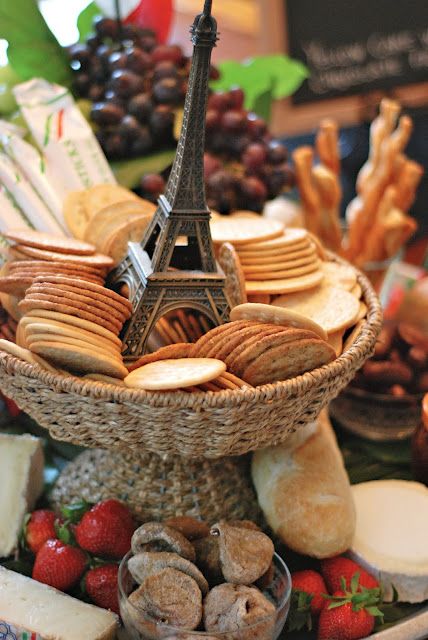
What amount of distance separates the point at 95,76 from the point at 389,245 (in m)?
0.62

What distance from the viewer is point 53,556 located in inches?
36.4

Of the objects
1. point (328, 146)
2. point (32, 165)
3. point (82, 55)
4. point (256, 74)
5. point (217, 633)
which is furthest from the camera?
point (256, 74)

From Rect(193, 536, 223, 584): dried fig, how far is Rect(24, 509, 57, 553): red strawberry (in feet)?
0.75

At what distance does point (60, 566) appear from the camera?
919mm

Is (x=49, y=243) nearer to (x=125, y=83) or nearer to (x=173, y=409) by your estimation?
(x=173, y=409)

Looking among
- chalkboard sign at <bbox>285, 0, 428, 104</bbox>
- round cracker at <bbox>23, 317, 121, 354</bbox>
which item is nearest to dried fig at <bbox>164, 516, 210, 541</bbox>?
round cracker at <bbox>23, 317, 121, 354</bbox>

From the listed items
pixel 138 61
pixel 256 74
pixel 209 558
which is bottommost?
pixel 209 558

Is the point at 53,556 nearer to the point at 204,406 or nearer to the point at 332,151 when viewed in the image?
the point at 204,406

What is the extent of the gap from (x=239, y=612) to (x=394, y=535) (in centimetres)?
32

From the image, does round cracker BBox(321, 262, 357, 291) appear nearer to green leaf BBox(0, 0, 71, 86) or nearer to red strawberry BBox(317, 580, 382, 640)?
red strawberry BBox(317, 580, 382, 640)

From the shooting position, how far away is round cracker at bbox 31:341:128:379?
0.77 meters

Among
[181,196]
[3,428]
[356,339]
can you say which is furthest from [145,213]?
[3,428]

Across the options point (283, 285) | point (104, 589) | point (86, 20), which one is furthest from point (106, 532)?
point (86, 20)

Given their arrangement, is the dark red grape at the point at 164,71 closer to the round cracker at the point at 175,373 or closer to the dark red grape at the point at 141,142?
the dark red grape at the point at 141,142
